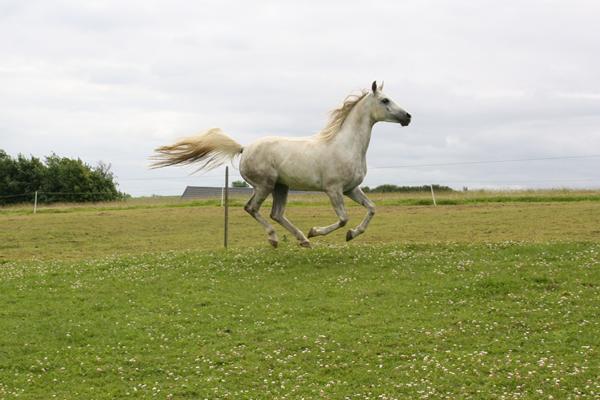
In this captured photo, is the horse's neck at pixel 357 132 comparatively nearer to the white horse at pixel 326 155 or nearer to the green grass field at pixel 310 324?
the white horse at pixel 326 155

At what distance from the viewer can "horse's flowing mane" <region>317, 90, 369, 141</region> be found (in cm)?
1541

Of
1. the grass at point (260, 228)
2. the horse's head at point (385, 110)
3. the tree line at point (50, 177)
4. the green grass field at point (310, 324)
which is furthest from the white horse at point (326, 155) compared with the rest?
the tree line at point (50, 177)

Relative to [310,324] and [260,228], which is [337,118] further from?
[260,228]

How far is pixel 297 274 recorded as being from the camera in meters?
14.1

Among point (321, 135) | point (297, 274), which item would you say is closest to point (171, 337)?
point (297, 274)

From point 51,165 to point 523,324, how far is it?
64951mm

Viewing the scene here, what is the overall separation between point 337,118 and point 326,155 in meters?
1.07

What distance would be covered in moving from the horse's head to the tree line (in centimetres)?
5369

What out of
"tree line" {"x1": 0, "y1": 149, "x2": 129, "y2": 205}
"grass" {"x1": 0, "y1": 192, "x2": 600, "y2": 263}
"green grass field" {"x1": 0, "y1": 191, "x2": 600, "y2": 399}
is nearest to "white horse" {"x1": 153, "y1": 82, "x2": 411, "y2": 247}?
"green grass field" {"x1": 0, "y1": 191, "x2": 600, "y2": 399}

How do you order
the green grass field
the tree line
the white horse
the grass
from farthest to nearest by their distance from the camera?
the tree line
the grass
the white horse
the green grass field

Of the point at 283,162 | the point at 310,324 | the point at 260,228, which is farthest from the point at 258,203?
the point at 260,228

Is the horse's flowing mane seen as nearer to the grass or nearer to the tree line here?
the grass

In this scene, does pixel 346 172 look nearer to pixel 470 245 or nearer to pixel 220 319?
pixel 470 245

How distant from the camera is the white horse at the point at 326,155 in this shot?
587 inches
